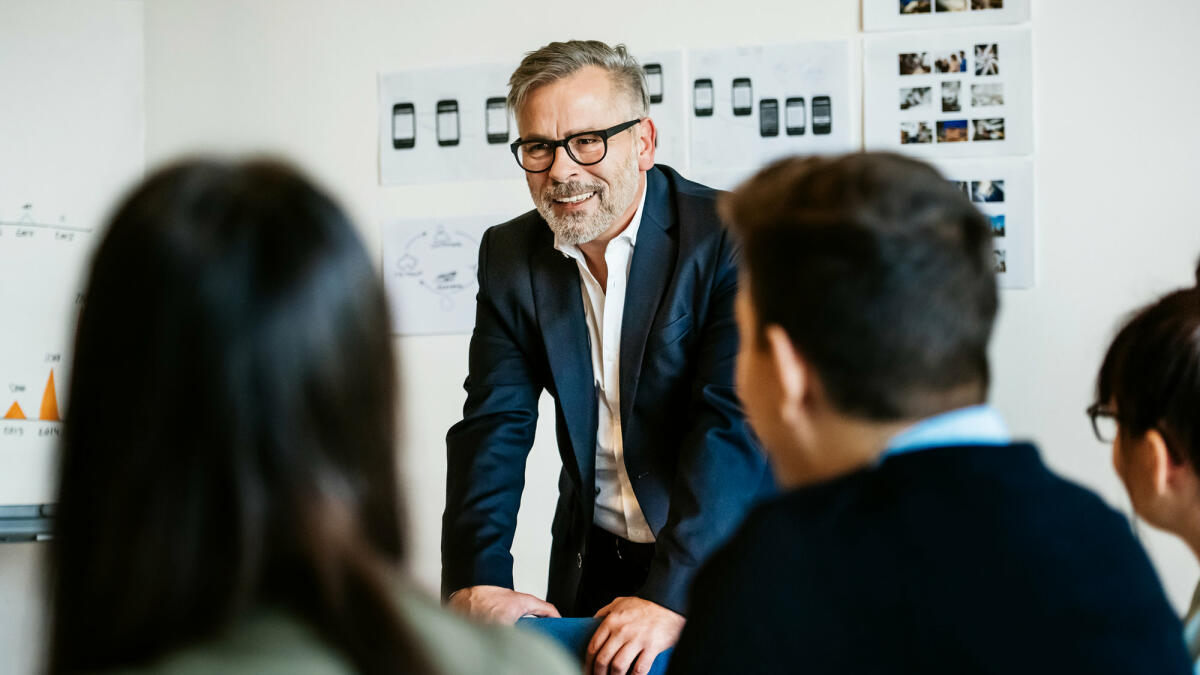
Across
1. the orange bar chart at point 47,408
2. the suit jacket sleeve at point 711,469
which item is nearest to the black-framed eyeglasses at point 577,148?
the suit jacket sleeve at point 711,469

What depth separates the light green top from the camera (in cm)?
59

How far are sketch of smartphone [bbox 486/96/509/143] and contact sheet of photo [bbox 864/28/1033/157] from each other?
3.59ft

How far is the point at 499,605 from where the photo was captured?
174 centimetres

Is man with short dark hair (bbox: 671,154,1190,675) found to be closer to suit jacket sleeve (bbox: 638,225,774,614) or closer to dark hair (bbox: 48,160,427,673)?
dark hair (bbox: 48,160,427,673)

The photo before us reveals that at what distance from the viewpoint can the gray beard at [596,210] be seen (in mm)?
2049

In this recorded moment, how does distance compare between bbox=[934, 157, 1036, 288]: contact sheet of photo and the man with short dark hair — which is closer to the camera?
the man with short dark hair

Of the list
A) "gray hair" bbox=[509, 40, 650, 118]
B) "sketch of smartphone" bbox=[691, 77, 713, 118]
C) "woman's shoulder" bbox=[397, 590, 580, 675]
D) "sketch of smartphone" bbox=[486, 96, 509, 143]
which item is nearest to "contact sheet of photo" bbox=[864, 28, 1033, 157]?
"sketch of smartphone" bbox=[691, 77, 713, 118]

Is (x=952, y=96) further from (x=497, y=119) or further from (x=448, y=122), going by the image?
(x=448, y=122)

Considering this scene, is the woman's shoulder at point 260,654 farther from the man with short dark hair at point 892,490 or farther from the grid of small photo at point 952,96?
the grid of small photo at point 952,96

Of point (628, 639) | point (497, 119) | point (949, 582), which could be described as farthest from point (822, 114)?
point (949, 582)

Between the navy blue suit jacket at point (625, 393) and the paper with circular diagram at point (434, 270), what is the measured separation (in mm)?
1179

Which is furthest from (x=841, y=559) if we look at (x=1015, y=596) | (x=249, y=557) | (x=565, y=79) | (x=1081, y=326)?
(x=1081, y=326)

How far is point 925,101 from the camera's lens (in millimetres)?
3102

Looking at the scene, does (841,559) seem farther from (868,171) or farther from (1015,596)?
(868,171)
